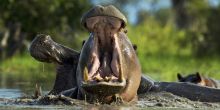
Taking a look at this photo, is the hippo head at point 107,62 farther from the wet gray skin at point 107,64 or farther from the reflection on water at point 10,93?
the reflection on water at point 10,93

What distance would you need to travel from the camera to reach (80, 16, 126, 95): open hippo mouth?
687 cm

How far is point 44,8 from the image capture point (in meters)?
18.0

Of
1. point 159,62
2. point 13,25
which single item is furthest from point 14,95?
point 159,62

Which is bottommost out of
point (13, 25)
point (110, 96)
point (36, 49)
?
point (110, 96)

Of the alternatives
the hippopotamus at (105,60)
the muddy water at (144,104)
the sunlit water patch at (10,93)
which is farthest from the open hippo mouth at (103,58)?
the sunlit water patch at (10,93)

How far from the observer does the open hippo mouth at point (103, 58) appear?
22.5 feet

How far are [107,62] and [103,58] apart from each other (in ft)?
0.20

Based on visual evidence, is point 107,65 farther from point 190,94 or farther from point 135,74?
point 190,94

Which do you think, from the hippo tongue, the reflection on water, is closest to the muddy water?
the reflection on water

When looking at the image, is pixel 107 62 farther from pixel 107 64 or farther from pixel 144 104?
pixel 144 104

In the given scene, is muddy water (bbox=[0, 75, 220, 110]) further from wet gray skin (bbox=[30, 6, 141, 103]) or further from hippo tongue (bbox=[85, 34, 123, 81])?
hippo tongue (bbox=[85, 34, 123, 81])

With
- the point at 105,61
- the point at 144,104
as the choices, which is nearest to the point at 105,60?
the point at 105,61

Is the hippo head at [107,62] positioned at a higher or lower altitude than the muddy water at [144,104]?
higher

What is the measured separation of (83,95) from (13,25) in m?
10.8
